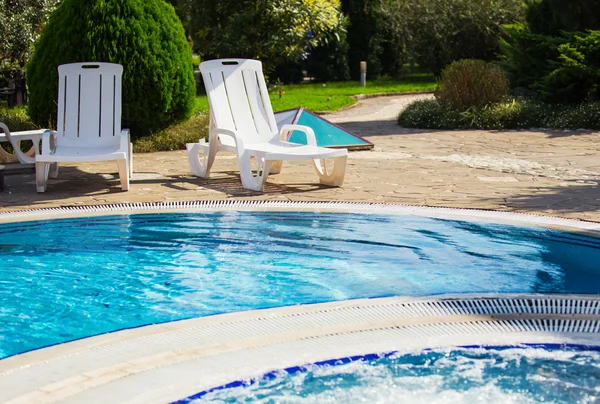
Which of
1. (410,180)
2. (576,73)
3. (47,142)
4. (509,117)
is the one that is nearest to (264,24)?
(509,117)

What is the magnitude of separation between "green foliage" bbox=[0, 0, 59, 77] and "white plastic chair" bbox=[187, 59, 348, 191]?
6.51 metres

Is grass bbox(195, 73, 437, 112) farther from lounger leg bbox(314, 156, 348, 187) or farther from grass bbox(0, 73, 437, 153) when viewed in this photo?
lounger leg bbox(314, 156, 348, 187)

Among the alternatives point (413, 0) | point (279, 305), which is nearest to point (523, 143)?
point (279, 305)

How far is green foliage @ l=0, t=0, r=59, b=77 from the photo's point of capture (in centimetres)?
1495

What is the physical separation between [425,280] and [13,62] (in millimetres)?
13473

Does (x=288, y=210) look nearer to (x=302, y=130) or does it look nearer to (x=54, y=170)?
(x=302, y=130)

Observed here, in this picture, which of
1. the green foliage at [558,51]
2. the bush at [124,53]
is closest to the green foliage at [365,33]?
the green foliage at [558,51]

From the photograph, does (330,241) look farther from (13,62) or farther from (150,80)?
(13,62)

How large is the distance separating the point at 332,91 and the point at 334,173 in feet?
49.9

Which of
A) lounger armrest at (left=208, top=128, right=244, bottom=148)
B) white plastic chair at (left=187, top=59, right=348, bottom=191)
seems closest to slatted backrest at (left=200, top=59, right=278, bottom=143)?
white plastic chair at (left=187, top=59, right=348, bottom=191)

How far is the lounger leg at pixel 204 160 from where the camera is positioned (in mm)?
9188

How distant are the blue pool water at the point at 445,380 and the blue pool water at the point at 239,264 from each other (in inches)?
46.5

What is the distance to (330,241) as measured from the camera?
6.77 m

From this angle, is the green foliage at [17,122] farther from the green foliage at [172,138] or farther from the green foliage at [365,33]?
the green foliage at [365,33]
